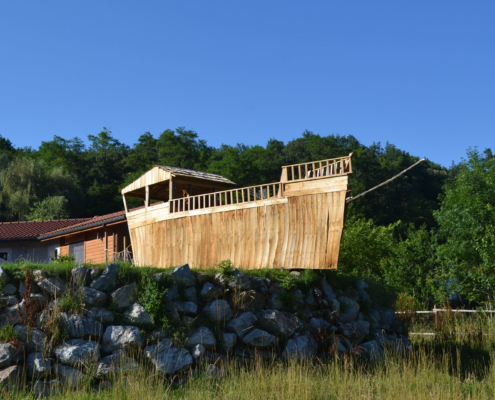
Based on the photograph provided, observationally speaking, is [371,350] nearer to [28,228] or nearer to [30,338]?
[30,338]

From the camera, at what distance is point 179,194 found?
16.6 metres

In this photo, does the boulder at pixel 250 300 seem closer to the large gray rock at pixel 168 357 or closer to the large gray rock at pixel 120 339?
the large gray rock at pixel 168 357

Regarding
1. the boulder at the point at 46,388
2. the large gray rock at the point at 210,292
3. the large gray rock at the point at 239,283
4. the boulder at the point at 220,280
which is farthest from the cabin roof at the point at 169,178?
the boulder at the point at 46,388

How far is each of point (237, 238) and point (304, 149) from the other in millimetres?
35008

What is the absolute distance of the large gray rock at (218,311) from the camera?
9875 mm

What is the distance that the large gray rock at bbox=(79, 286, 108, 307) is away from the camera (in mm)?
8922

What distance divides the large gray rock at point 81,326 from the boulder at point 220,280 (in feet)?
8.66

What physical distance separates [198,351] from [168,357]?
58cm

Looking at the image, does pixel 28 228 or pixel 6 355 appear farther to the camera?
pixel 28 228

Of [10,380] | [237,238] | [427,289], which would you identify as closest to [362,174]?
[427,289]

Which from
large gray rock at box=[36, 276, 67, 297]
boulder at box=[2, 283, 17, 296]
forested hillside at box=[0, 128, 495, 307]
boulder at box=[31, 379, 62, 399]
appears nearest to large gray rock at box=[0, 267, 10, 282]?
boulder at box=[2, 283, 17, 296]

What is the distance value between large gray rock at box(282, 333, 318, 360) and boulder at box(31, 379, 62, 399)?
4.37 m

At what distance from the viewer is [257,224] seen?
40.1 feet

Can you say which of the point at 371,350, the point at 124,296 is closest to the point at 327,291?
the point at 371,350
